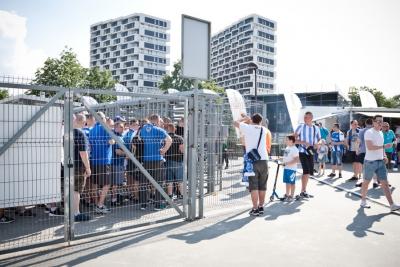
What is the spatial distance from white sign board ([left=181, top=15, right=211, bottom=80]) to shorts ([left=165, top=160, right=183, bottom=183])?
201cm

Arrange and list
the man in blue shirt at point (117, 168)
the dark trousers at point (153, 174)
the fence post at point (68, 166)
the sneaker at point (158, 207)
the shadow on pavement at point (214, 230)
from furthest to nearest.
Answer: the sneaker at point (158, 207)
the man in blue shirt at point (117, 168)
the dark trousers at point (153, 174)
the shadow on pavement at point (214, 230)
the fence post at point (68, 166)

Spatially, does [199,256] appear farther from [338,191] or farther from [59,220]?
[338,191]

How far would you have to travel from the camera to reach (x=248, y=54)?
100875 mm

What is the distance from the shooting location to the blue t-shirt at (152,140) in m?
6.64

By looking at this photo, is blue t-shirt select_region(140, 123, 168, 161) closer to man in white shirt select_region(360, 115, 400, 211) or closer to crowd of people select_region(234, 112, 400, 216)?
crowd of people select_region(234, 112, 400, 216)

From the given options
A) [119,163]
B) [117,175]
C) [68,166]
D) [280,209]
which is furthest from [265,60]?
[68,166]

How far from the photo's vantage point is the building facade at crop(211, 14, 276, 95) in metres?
99.3

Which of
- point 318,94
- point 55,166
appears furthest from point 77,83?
point 318,94

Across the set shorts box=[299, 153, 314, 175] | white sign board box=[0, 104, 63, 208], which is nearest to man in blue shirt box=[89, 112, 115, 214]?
white sign board box=[0, 104, 63, 208]

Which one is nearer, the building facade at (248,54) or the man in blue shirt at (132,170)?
the man in blue shirt at (132,170)

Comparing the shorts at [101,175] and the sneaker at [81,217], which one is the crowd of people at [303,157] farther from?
the sneaker at [81,217]

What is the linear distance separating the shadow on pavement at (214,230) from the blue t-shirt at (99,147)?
6.77 feet

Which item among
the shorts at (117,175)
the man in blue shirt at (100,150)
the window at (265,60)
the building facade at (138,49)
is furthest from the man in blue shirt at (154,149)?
the window at (265,60)

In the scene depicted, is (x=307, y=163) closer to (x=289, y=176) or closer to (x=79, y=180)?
(x=289, y=176)
